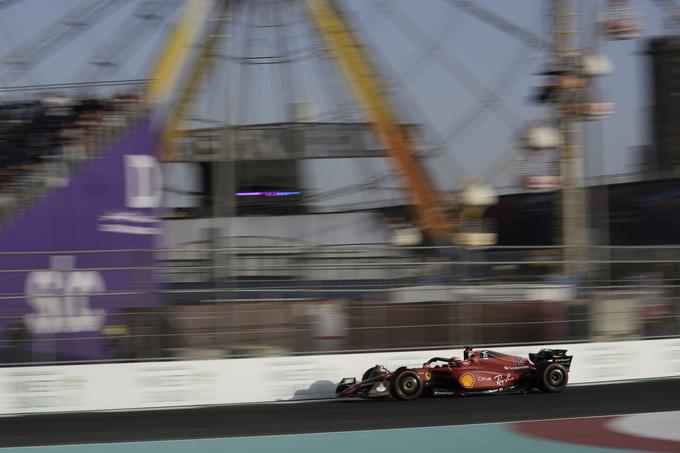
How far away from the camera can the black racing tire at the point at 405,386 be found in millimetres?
13914

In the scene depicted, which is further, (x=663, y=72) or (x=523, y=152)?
(x=663, y=72)

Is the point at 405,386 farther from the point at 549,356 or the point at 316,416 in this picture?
the point at 549,356

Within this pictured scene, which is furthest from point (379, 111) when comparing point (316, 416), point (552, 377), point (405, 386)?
point (316, 416)

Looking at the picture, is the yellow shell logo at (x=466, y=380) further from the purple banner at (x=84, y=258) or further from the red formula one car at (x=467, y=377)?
the purple banner at (x=84, y=258)

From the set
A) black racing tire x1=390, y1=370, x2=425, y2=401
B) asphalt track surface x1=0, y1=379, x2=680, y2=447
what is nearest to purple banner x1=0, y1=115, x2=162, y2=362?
asphalt track surface x1=0, y1=379, x2=680, y2=447

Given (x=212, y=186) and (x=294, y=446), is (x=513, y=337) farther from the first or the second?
(x=212, y=186)

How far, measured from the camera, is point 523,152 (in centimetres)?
2220

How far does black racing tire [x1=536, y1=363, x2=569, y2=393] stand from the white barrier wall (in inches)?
62.5

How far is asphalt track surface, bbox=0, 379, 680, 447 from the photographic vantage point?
1130 cm

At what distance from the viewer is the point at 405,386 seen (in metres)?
13.9

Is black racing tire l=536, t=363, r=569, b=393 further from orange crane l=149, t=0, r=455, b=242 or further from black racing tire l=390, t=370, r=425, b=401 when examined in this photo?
orange crane l=149, t=0, r=455, b=242

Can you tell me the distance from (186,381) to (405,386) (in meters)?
3.22

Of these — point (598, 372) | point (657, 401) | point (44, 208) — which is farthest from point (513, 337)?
point (44, 208)

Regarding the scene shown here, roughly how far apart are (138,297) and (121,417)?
85.1 inches
